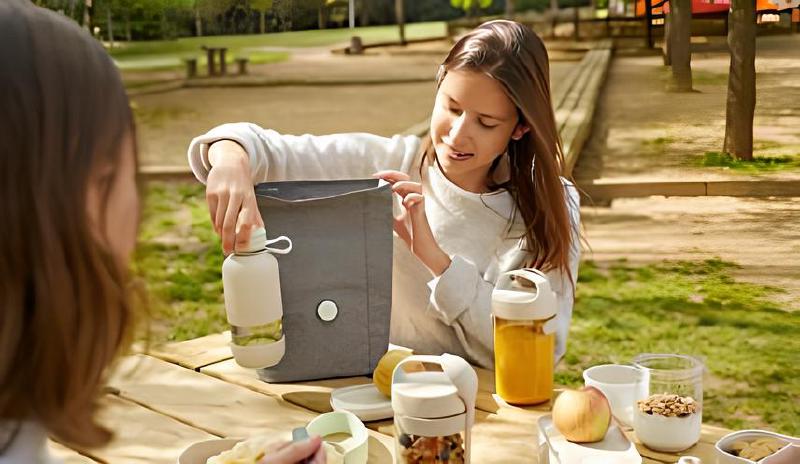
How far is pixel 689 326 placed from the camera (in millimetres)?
3875

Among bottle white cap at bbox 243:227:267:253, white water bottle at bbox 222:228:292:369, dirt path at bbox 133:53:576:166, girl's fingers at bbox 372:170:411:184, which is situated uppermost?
girl's fingers at bbox 372:170:411:184

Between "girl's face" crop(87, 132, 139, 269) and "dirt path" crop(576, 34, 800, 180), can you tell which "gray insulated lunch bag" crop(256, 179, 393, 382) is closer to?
"girl's face" crop(87, 132, 139, 269)

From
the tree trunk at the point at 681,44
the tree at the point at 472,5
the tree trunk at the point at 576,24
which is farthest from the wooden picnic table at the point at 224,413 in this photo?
the tree at the point at 472,5

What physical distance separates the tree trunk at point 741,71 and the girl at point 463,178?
1491 millimetres

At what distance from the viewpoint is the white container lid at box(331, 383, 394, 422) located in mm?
1215

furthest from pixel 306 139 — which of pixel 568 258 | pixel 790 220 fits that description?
pixel 790 220

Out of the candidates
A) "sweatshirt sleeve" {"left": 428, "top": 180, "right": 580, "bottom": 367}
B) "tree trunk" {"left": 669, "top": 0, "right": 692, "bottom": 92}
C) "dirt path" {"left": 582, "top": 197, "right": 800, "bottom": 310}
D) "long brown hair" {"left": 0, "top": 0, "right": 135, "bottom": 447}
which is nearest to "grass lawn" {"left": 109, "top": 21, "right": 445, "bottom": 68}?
"dirt path" {"left": 582, "top": 197, "right": 800, "bottom": 310}

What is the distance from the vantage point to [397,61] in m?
5.65

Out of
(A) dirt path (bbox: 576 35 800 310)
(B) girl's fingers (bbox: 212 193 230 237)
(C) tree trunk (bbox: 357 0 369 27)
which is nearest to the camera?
(B) girl's fingers (bbox: 212 193 230 237)

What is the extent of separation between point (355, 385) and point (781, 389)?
8.45 feet

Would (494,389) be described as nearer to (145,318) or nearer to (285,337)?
(285,337)

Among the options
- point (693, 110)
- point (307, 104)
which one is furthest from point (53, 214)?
point (307, 104)

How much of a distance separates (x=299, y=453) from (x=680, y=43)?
254 cm

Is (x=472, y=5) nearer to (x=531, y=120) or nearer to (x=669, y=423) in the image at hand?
(x=531, y=120)
